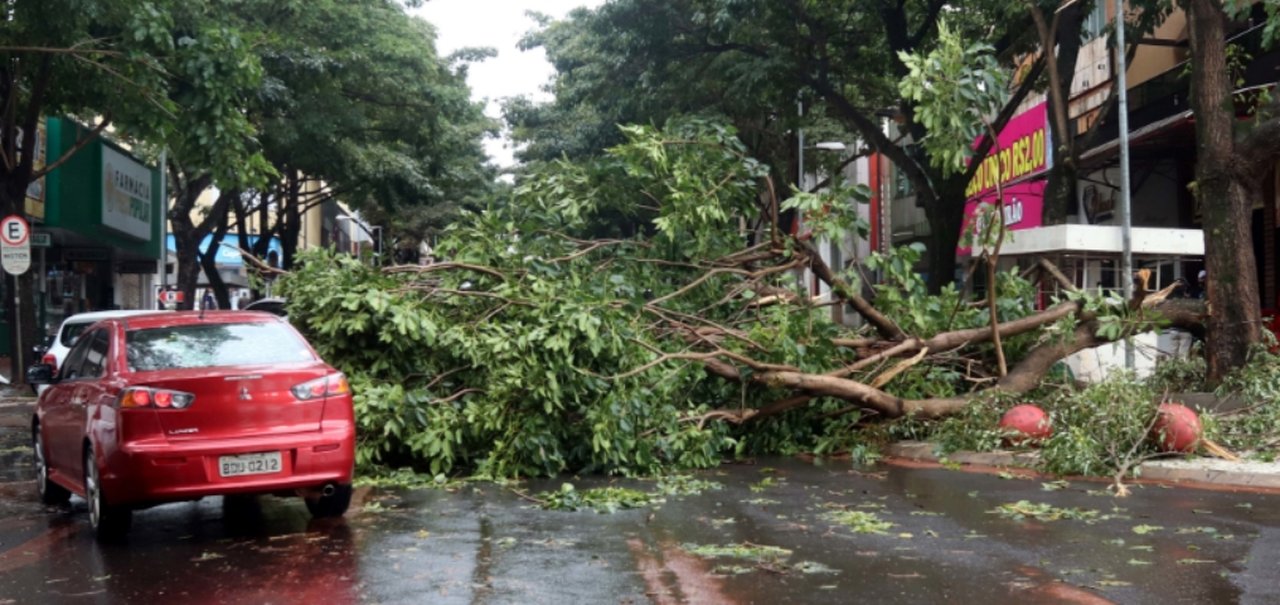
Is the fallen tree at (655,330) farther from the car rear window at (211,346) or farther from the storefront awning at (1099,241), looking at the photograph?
the car rear window at (211,346)

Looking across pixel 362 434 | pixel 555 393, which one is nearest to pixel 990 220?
pixel 555 393

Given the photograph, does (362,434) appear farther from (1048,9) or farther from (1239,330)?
(1048,9)

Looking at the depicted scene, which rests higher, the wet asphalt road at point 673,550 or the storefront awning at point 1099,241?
the storefront awning at point 1099,241

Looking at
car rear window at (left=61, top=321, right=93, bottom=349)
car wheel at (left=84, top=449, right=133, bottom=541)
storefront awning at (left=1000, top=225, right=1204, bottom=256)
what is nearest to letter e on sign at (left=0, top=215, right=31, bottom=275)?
car rear window at (left=61, top=321, right=93, bottom=349)

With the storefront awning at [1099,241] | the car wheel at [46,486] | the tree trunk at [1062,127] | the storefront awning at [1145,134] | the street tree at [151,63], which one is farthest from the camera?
the storefront awning at [1145,134]

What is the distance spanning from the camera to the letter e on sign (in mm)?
19188

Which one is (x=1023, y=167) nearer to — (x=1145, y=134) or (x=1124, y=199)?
(x=1145, y=134)

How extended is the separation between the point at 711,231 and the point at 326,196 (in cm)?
2531

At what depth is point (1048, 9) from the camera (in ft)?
60.6

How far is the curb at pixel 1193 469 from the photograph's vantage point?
10.1 metres

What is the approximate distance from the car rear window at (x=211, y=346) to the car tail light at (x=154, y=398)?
1.41 feet

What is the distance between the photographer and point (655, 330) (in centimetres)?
1288

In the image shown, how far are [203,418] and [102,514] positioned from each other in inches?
36.6

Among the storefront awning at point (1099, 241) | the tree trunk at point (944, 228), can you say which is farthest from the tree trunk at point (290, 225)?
the storefront awning at point (1099, 241)
